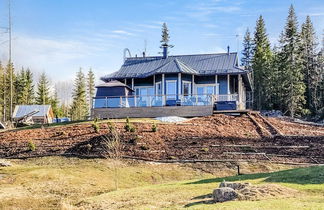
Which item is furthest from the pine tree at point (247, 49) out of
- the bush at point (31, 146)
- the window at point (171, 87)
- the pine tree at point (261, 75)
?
the bush at point (31, 146)

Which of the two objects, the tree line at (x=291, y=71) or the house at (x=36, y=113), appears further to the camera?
the tree line at (x=291, y=71)

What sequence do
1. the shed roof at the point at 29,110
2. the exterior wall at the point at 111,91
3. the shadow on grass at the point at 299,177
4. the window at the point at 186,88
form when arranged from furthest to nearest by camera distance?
the shed roof at the point at 29,110
the window at the point at 186,88
the exterior wall at the point at 111,91
the shadow on grass at the point at 299,177

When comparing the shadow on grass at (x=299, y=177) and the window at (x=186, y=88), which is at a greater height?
the window at (x=186, y=88)

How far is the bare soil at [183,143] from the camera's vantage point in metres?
18.2

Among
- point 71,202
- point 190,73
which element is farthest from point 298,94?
point 71,202

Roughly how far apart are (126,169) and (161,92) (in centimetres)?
1582

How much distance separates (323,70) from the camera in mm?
55094

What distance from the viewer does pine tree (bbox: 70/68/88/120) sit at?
195 ft

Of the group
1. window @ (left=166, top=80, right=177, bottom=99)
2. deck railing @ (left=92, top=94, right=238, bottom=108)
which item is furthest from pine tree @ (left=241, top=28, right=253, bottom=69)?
deck railing @ (left=92, top=94, right=238, bottom=108)

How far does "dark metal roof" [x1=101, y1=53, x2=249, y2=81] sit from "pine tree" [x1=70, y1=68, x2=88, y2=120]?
2494cm

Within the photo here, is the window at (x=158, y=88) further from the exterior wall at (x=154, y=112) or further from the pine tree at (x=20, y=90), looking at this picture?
the pine tree at (x=20, y=90)

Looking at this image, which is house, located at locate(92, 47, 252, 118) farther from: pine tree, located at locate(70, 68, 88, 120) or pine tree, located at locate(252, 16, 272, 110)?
pine tree, located at locate(70, 68, 88, 120)

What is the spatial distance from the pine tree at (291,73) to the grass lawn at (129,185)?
3290 centimetres

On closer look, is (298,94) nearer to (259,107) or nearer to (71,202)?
(259,107)
